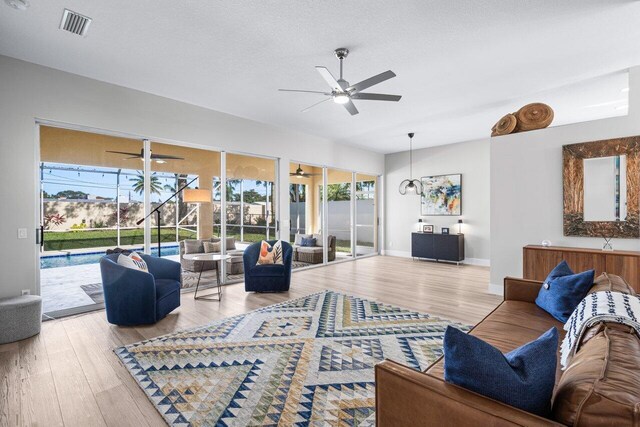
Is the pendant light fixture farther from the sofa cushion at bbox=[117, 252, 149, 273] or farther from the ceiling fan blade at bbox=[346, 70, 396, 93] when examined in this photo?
the sofa cushion at bbox=[117, 252, 149, 273]

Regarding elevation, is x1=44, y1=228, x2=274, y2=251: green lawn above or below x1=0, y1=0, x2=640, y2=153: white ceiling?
below

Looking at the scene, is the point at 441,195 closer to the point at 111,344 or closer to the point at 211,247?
the point at 211,247

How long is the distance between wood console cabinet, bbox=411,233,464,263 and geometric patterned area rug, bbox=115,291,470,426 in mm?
4107

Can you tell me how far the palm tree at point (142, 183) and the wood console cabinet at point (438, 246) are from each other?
6.06 metres

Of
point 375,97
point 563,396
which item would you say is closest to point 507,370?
point 563,396

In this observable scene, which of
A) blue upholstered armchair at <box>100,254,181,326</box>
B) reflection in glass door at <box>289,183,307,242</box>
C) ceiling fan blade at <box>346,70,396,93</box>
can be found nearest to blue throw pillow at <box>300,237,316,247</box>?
reflection in glass door at <box>289,183,307,242</box>

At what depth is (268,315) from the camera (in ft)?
12.8

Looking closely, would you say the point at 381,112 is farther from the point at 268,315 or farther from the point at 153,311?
the point at 153,311

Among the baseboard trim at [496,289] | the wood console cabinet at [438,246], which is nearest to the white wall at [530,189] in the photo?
the baseboard trim at [496,289]

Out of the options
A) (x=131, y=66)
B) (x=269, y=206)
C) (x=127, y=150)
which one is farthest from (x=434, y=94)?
(x=127, y=150)

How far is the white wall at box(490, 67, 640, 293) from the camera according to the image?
169 inches

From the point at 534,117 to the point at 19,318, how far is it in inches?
270

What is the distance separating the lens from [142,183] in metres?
4.71

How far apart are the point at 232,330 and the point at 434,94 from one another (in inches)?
167
